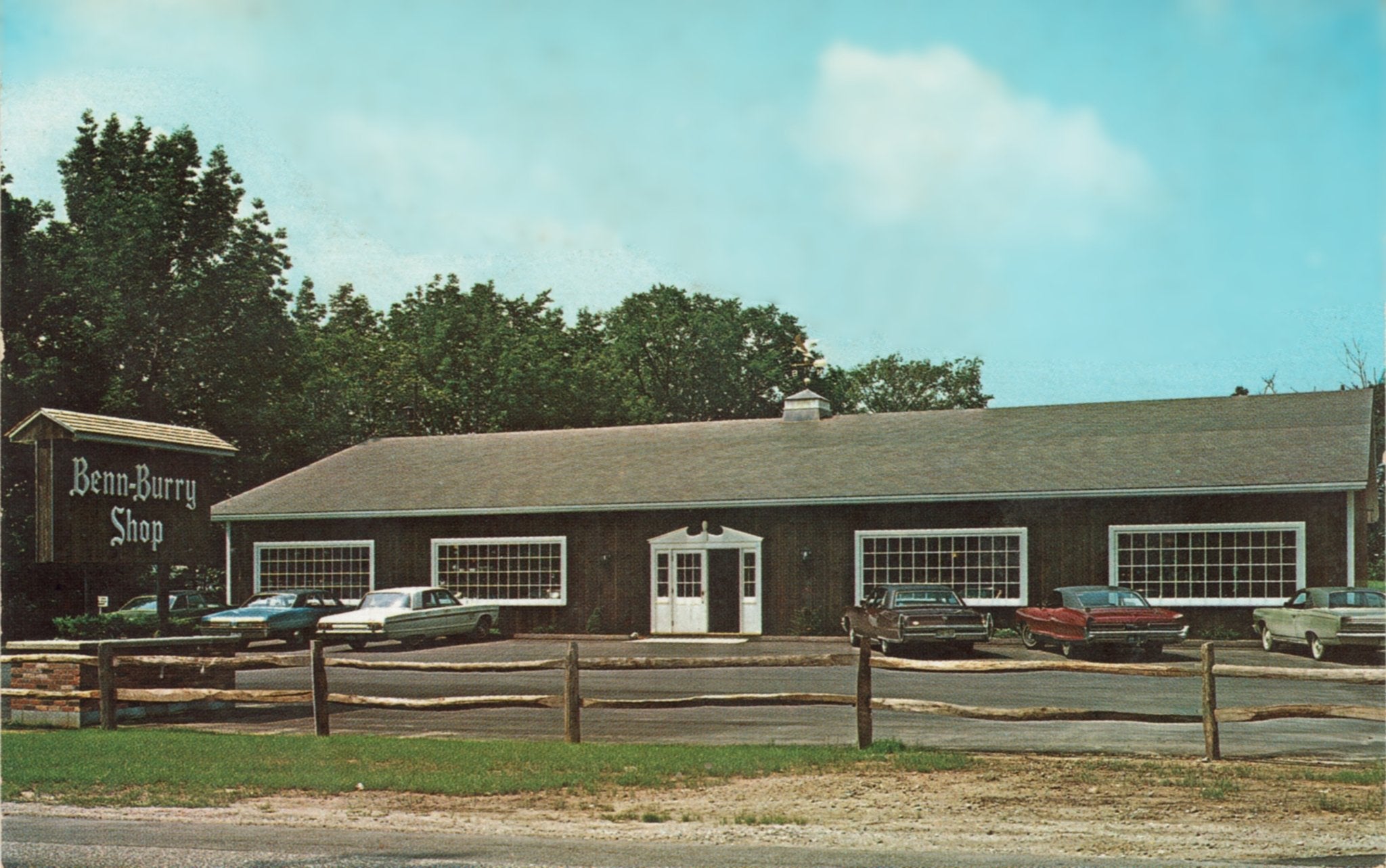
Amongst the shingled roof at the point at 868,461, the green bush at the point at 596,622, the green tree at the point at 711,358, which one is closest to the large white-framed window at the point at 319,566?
the shingled roof at the point at 868,461

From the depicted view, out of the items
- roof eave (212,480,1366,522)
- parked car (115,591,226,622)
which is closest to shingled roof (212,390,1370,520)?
roof eave (212,480,1366,522)

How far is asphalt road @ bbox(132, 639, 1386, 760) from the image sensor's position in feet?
47.4

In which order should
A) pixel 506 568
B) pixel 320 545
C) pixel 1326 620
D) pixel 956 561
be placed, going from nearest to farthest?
pixel 1326 620 < pixel 956 561 < pixel 506 568 < pixel 320 545

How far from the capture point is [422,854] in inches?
359

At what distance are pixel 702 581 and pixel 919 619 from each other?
27.3 feet

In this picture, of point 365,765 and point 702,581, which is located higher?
point 702,581

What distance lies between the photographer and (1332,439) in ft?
95.7

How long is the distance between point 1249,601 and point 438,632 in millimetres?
17015

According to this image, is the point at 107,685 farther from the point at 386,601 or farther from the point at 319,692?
the point at 386,601

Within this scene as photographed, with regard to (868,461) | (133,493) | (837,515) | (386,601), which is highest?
(868,461)

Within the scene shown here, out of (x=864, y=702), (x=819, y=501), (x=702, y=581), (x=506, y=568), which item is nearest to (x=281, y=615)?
(x=506, y=568)

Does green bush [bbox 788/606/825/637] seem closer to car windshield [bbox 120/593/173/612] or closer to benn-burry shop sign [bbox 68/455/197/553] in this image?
car windshield [bbox 120/593/173/612]

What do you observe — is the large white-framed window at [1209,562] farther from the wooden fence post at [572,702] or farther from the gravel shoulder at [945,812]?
the wooden fence post at [572,702]

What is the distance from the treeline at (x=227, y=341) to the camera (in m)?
39.6
